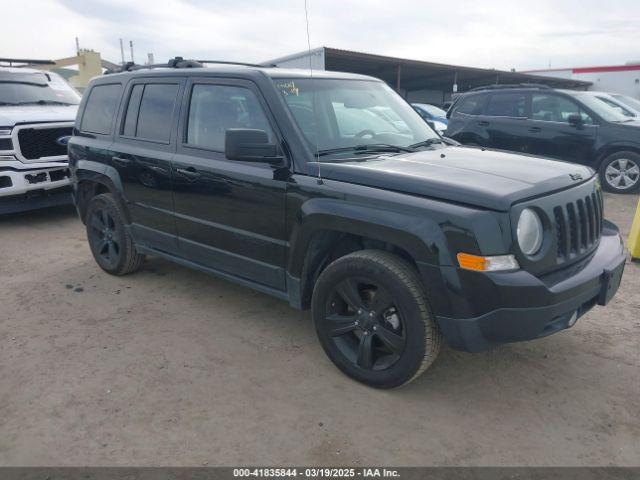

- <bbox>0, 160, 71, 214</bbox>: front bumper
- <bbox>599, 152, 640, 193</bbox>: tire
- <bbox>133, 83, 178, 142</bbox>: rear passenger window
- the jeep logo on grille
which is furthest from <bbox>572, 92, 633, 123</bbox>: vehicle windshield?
<bbox>0, 160, 71, 214</bbox>: front bumper

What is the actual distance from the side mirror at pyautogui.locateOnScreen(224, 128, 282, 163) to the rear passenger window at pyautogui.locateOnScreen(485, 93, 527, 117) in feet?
23.0

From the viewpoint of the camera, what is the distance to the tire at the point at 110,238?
473 centimetres

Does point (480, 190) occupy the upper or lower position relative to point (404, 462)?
upper

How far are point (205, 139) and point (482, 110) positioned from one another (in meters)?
6.88

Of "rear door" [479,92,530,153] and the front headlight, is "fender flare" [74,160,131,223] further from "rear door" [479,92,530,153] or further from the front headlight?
"rear door" [479,92,530,153]

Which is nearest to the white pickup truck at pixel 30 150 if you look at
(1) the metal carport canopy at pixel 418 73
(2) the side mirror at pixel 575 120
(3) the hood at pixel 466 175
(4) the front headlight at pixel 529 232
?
(3) the hood at pixel 466 175

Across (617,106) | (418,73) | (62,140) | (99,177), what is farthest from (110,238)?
(418,73)

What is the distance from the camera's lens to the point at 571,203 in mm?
2855

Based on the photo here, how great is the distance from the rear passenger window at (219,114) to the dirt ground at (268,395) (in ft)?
4.56

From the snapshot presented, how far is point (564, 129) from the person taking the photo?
847 cm

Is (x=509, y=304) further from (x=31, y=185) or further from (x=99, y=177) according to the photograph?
(x=31, y=185)

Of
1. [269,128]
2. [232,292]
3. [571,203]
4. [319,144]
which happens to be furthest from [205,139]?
[571,203]

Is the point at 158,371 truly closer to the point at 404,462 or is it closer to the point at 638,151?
the point at 404,462

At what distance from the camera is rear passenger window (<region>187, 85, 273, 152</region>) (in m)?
3.50
